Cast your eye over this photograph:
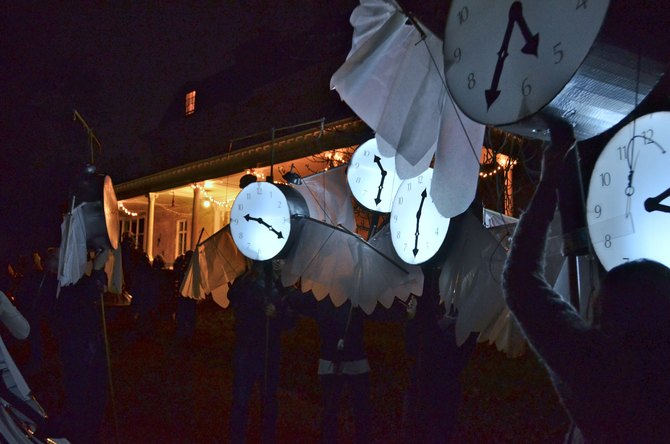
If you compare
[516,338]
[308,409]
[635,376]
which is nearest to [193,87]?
[308,409]

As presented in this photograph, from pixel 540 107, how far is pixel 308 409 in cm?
676

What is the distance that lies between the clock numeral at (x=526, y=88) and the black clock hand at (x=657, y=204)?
551 millimetres

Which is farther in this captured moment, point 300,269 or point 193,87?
point 193,87

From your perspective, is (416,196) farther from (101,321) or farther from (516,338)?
(101,321)

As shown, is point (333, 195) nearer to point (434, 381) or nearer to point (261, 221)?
point (261, 221)

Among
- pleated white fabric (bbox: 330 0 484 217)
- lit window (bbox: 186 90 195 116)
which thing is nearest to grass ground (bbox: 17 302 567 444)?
pleated white fabric (bbox: 330 0 484 217)

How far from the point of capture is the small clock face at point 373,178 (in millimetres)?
4840

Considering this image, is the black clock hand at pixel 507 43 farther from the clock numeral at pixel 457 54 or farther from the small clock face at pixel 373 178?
the small clock face at pixel 373 178

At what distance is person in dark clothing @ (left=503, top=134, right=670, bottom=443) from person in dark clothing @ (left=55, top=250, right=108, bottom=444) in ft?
15.4

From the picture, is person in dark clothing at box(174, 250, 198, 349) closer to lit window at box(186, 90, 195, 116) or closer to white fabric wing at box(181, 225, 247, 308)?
white fabric wing at box(181, 225, 247, 308)

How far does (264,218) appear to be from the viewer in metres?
5.12

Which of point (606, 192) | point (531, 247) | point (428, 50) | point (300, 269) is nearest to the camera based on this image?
point (531, 247)

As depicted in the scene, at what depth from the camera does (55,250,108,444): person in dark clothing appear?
514 cm

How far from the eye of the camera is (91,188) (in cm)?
521
